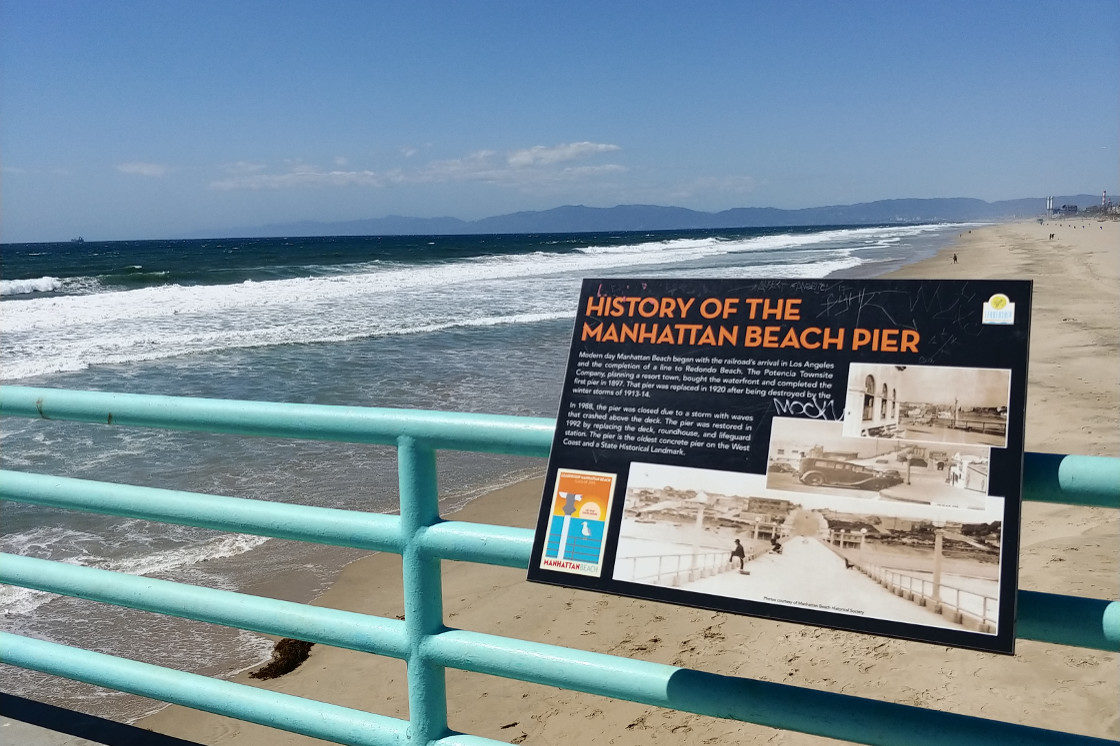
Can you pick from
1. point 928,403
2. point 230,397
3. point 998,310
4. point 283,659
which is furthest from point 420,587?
point 230,397

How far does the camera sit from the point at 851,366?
4.85 feet

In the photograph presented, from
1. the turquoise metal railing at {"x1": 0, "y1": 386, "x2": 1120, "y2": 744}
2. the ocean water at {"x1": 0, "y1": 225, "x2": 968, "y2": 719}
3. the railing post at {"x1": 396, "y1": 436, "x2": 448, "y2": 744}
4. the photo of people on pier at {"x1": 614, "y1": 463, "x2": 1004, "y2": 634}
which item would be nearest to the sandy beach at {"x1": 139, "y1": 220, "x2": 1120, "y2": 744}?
the ocean water at {"x1": 0, "y1": 225, "x2": 968, "y2": 719}

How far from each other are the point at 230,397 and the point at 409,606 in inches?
416

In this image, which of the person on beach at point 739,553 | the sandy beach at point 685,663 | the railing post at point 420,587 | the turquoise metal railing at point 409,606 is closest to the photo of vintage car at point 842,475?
the person on beach at point 739,553

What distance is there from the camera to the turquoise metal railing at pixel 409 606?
58.1 inches

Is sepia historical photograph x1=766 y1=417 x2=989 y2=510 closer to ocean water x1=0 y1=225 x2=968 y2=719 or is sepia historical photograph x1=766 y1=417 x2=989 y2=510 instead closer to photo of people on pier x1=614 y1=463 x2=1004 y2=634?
photo of people on pier x1=614 y1=463 x2=1004 y2=634

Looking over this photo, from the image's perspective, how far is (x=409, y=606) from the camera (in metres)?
1.91

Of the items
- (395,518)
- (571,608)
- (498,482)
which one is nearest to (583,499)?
(395,518)

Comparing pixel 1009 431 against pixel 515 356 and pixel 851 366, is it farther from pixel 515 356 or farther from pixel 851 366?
pixel 515 356

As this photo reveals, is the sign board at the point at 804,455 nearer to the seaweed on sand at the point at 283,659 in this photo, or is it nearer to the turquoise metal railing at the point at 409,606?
the turquoise metal railing at the point at 409,606

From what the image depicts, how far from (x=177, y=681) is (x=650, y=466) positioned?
1420 millimetres

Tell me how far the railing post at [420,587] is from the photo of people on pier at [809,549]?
20.0 inches

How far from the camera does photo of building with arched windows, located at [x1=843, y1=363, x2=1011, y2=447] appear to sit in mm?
1369

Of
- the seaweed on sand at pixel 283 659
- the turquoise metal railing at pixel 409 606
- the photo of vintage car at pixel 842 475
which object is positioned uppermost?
the photo of vintage car at pixel 842 475
